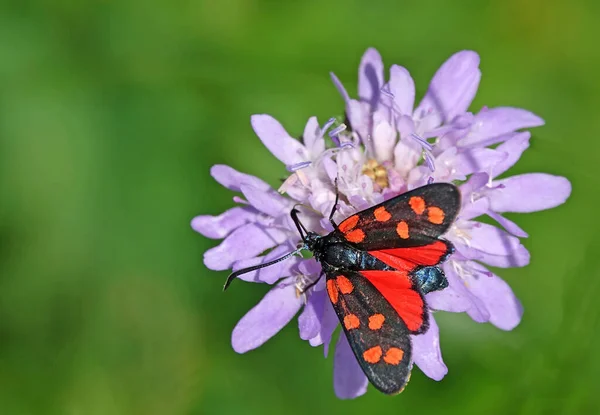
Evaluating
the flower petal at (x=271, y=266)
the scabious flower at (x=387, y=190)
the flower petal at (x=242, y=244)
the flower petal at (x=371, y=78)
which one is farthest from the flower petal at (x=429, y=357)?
the flower petal at (x=371, y=78)

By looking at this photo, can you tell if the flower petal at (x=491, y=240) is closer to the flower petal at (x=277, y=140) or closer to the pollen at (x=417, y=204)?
the pollen at (x=417, y=204)

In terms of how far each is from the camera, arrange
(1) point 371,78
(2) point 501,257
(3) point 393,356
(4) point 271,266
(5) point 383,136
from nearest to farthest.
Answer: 1. (3) point 393,356
2. (4) point 271,266
3. (2) point 501,257
4. (5) point 383,136
5. (1) point 371,78

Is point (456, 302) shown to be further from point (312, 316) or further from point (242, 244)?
point (242, 244)

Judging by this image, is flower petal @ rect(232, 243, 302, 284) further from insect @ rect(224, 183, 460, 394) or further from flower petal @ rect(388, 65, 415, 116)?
flower petal @ rect(388, 65, 415, 116)

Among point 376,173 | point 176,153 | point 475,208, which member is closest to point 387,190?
point 376,173

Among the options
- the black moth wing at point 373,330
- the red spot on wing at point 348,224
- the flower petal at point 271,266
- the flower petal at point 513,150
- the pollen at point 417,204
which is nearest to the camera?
the black moth wing at point 373,330

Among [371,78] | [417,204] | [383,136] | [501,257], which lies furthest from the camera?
[371,78]
